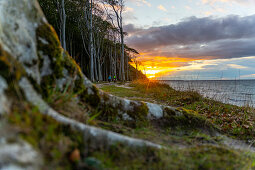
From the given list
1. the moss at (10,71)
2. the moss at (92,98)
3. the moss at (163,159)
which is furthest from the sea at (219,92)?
the moss at (10,71)

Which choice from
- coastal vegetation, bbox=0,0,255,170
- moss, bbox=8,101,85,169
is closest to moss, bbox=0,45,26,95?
coastal vegetation, bbox=0,0,255,170

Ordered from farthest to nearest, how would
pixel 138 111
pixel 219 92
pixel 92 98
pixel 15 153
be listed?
1. pixel 219 92
2. pixel 138 111
3. pixel 92 98
4. pixel 15 153

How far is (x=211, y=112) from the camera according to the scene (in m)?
6.43

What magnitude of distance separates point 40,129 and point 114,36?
3152 cm

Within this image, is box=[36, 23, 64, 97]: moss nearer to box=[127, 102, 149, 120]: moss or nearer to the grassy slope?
the grassy slope

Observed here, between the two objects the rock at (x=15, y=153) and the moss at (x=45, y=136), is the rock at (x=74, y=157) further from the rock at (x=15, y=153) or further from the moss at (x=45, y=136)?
the rock at (x=15, y=153)

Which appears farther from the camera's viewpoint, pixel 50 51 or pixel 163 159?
pixel 50 51

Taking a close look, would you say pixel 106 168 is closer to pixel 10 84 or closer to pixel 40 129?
pixel 40 129

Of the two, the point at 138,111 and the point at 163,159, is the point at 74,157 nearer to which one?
the point at 163,159

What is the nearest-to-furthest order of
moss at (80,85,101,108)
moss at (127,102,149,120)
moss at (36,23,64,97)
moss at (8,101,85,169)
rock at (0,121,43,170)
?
1. rock at (0,121,43,170)
2. moss at (8,101,85,169)
3. moss at (36,23,64,97)
4. moss at (80,85,101,108)
5. moss at (127,102,149,120)

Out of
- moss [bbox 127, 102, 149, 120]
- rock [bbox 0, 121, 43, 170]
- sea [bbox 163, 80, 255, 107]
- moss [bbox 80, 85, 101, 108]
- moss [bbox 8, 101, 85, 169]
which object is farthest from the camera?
sea [bbox 163, 80, 255, 107]

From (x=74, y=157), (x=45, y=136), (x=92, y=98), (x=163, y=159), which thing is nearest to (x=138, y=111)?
(x=92, y=98)

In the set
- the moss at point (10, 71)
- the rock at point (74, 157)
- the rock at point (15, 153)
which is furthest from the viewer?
the moss at point (10, 71)

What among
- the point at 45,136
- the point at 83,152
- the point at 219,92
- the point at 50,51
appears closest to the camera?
the point at 45,136
